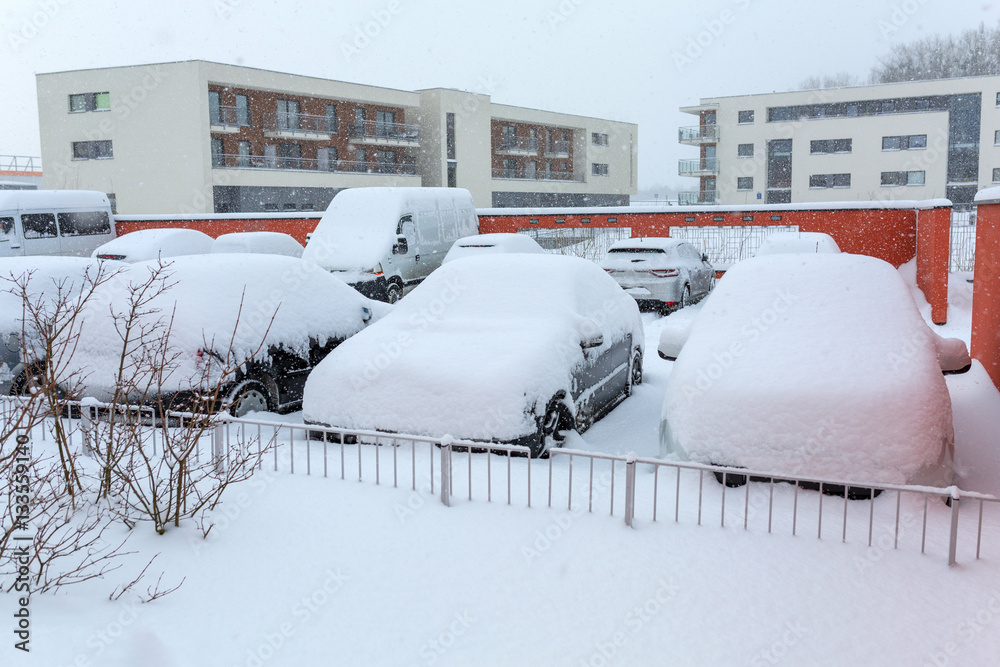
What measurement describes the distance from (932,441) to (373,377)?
154 inches

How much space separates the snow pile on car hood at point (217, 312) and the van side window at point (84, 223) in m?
14.7

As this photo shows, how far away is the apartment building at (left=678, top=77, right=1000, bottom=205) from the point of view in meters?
54.8

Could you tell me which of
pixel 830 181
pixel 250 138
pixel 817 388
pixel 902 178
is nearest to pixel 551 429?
pixel 817 388

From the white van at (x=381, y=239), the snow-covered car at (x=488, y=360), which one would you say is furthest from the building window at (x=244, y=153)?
the snow-covered car at (x=488, y=360)

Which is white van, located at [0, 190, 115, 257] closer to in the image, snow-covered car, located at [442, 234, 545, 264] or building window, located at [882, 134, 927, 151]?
snow-covered car, located at [442, 234, 545, 264]

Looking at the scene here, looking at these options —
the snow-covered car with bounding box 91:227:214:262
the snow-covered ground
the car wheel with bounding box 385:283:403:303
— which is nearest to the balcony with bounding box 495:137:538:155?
the snow-covered car with bounding box 91:227:214:262

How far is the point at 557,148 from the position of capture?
60.5 meters

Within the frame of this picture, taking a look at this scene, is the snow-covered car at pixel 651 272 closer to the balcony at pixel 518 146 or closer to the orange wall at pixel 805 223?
the orange wall at pixel 805 223

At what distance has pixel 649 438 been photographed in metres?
7.27

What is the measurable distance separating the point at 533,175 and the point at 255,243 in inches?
1648

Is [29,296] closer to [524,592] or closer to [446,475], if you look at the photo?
[446,475]

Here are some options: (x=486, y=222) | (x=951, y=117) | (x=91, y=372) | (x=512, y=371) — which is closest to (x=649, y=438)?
(x=512, y=371)

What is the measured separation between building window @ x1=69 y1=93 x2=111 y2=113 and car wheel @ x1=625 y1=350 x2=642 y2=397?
129 feet

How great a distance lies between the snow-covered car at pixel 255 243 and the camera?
1791cm
